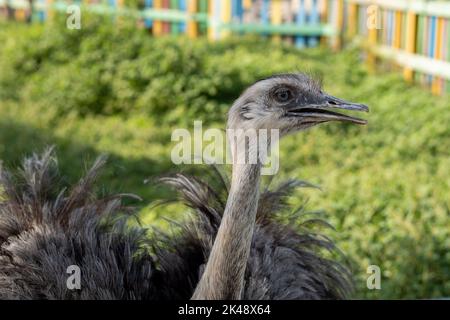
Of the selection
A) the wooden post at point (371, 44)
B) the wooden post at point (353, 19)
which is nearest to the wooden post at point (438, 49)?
the wooden post at point (371, 44)

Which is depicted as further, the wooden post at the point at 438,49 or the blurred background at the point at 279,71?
the wooden post at the point at 438,49

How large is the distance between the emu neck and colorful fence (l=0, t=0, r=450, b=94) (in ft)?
19.7

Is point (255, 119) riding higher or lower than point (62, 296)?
higher

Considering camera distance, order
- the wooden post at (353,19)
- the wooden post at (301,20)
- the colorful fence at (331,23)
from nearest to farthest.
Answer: the colorful fence at (331,23) < the wooden post at (353,19) < the wooden post at (301,20)

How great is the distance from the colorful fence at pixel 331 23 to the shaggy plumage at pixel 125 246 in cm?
494

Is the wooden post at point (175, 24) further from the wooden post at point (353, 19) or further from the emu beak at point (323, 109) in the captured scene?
the emu beak at point (323, 109)

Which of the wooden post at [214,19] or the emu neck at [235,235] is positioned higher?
the wooden post at [214,19]

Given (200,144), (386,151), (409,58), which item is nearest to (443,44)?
(409,58)

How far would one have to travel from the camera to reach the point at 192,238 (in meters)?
3.72

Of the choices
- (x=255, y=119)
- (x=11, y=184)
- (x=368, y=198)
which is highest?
(x=255, y=119)

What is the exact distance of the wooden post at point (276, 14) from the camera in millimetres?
10673
